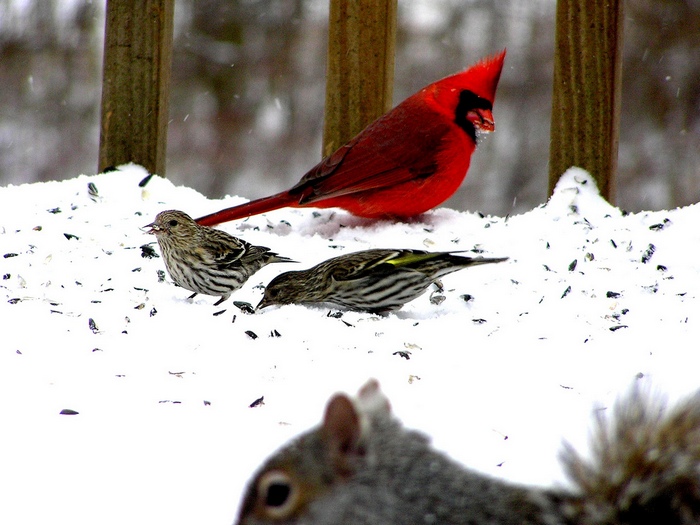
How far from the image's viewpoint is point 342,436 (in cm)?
150

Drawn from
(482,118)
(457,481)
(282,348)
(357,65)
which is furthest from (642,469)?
(357,65)

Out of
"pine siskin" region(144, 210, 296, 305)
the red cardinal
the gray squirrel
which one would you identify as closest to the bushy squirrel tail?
the gray squirrel

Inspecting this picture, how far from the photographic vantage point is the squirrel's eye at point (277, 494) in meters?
1.47

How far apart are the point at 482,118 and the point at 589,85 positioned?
1.71 ft

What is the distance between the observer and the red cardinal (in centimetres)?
431

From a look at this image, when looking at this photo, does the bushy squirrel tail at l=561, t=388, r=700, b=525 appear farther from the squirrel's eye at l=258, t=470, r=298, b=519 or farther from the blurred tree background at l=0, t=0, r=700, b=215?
the blurred tree background at l=0, t=0, r=700, b=215

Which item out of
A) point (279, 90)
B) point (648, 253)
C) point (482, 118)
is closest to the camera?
point (648, 253)

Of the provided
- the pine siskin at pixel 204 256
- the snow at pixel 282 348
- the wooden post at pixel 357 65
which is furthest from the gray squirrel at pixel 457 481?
the wooden post at pixel 357 65

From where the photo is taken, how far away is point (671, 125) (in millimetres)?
7199

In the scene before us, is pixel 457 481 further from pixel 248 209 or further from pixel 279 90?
pixel 279 90

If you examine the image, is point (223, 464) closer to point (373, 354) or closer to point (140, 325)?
point (373, 354)

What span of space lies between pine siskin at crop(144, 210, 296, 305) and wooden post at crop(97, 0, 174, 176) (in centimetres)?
89

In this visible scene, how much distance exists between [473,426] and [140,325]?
1.30 m

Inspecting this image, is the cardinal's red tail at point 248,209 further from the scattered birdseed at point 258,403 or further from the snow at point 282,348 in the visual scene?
the scattered birdseed at point 258,403
